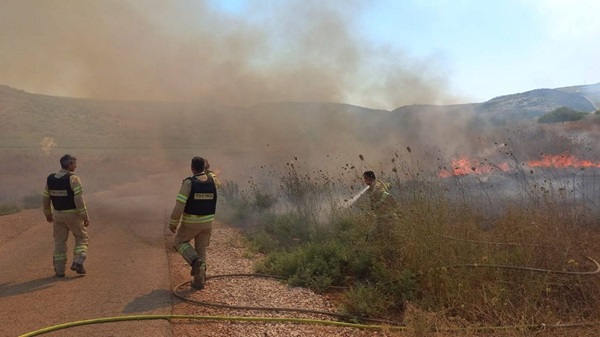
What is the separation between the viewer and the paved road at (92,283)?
174 inches

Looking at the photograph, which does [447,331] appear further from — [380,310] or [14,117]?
[14,117]


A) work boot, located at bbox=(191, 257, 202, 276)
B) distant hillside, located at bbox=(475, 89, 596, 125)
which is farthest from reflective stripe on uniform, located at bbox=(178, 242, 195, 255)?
distant hillside, located at bbox=(475, 89, 596, 125)

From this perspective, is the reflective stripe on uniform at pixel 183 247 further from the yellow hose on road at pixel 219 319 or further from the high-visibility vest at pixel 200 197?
the yellow hose on road at pixel 219 319

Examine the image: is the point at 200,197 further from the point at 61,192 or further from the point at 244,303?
the point at 61,192

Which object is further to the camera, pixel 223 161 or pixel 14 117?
pixel 14 117

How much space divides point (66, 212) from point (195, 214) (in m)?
2.04

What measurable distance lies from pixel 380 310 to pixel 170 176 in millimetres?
23628

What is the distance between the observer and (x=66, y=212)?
6211mm

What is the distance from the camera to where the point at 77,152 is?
32500 mm

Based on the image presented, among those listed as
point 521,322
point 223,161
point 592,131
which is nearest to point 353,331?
point 521,322

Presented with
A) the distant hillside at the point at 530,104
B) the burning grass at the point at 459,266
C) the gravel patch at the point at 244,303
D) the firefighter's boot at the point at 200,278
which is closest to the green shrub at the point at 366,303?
the burning grass at the point at 459,266

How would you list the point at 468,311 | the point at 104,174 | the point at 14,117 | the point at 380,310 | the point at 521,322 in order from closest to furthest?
the point at 521,322
the point at 468,311
the point at 380,310
the point at 104,174
the point at 14,117

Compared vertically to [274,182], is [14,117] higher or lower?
higher

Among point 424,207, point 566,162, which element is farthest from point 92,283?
point 566,162
